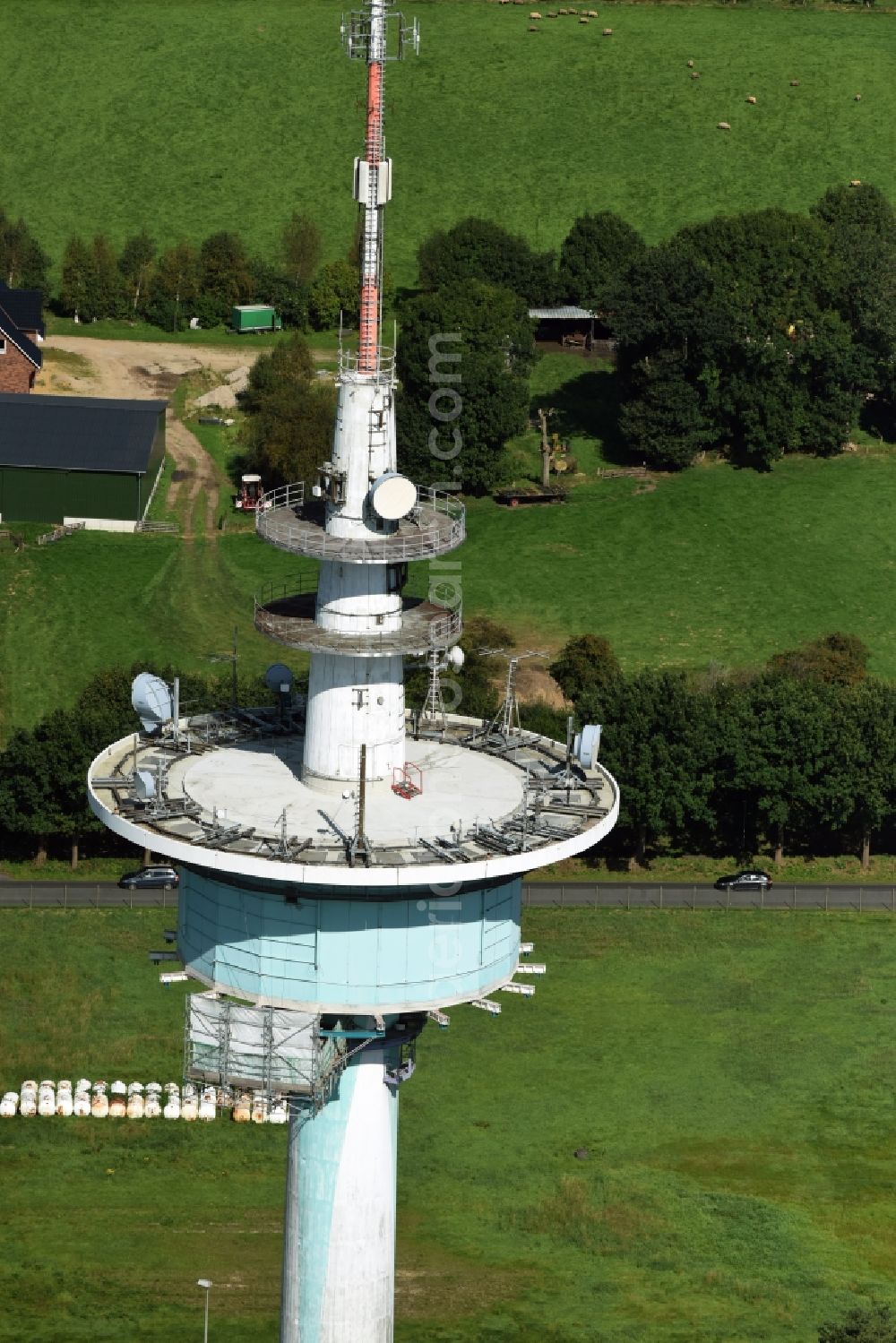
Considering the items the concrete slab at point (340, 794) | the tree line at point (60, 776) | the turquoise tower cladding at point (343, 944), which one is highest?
the concrete slab at point (340, 794)

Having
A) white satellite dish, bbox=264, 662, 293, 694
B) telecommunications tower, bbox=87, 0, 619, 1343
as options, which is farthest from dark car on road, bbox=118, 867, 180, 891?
telecommunications tower, bbox=87, 0, 619, 1343

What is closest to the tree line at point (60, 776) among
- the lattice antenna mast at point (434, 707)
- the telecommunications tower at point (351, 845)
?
the lattice antenna mast at point (434, 707)

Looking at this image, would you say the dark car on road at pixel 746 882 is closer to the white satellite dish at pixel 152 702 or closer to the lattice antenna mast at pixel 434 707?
the lattice antenna mast at pixel 434 707

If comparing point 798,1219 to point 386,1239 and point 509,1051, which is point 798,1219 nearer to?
point 509,1051

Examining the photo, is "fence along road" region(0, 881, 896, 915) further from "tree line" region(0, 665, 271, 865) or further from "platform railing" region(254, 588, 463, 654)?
"platform railing" region(254, 588, 463, 654)

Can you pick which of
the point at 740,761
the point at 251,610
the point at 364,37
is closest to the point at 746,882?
the point at 740,761

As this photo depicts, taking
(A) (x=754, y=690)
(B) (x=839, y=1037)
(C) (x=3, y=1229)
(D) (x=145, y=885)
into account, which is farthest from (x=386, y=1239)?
(A) (x=754, y=690)

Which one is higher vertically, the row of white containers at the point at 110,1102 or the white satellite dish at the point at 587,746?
the white satellite dish at the point at 587,746
